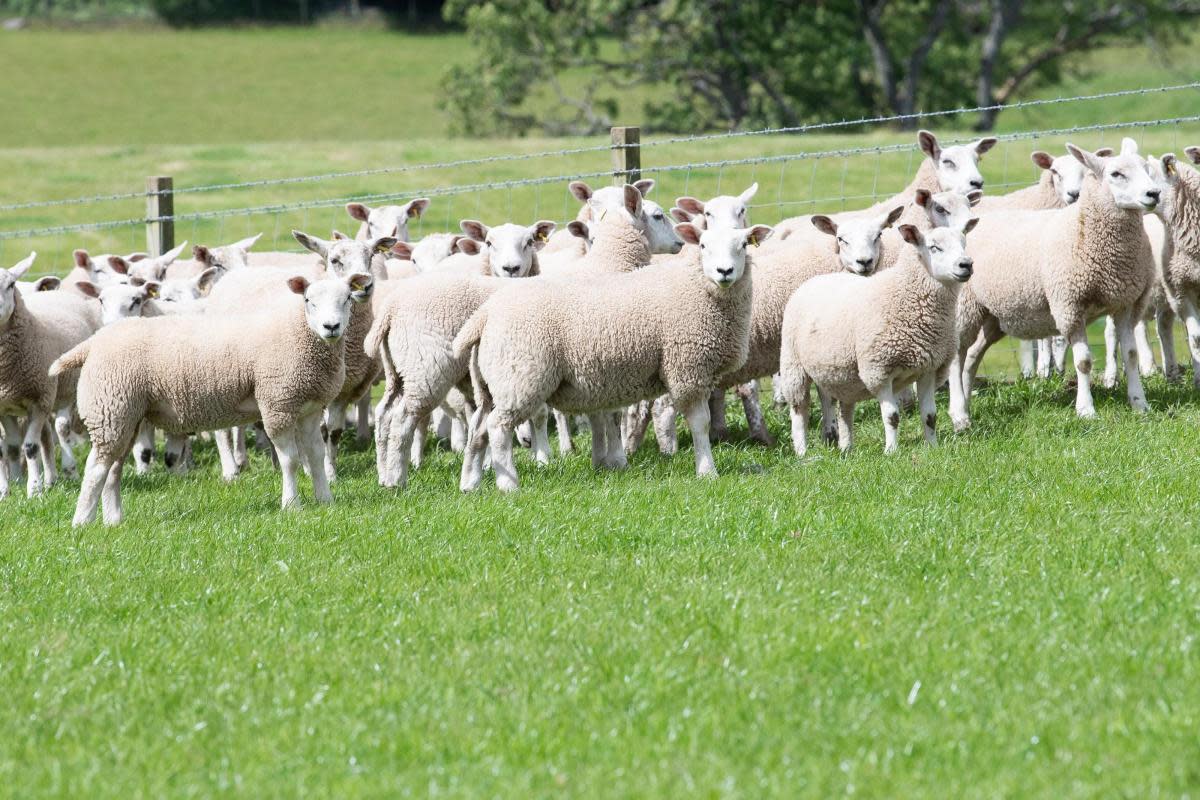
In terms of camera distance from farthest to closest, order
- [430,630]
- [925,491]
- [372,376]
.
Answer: [372,376] → [925,491] → [430,630]

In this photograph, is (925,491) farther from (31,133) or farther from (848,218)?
(31,133)

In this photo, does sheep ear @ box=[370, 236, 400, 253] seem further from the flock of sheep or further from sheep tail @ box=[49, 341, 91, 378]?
sheep tail @ box=[49, 341, 91, 378]

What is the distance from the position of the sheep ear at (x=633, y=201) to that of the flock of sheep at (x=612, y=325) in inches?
0.9

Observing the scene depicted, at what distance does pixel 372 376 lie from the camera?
968cm

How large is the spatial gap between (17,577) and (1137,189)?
6339 millimetres

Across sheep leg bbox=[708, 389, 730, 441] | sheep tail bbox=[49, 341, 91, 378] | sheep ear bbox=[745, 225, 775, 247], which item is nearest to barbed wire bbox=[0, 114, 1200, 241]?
sheep ear bbox=[745, 225, 775, 247]

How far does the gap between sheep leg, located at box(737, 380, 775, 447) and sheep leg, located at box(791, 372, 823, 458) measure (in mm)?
544

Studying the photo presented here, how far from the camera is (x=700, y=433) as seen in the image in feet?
28.0

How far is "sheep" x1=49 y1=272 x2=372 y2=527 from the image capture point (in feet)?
27.1

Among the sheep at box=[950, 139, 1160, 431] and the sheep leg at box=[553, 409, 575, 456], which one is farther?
the sheep leg at box=[553, 409, 575, 456]

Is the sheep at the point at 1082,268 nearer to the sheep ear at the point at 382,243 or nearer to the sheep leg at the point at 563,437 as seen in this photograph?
the sheep leg at the point at 563,437

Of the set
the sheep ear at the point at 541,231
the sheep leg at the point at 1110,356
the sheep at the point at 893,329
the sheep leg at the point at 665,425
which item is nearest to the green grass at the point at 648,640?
the sheep at the point at 893,329

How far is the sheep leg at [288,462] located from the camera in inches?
330

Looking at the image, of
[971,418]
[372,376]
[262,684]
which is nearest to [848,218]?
[971,418]
